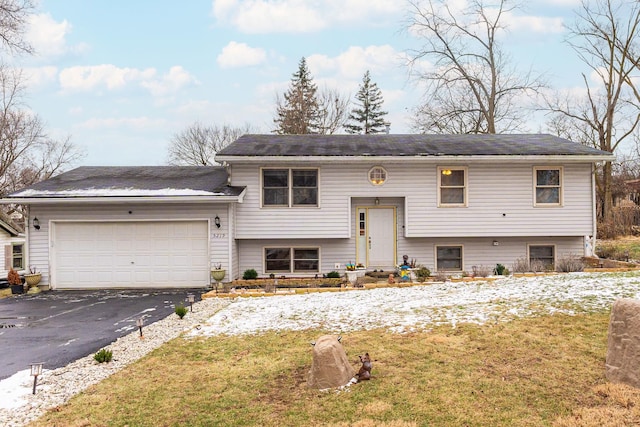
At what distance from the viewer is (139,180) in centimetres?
1390

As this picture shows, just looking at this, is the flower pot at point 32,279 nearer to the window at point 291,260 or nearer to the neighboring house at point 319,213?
the neighboring house at point 319,213

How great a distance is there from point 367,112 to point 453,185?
3037 centimetres

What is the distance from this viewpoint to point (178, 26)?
819 inches

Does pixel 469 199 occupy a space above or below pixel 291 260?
above

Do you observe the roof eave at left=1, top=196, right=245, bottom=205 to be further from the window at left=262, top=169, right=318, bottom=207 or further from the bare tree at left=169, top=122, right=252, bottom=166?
the bare tree at left=169, top=122, right=252, bottom=166

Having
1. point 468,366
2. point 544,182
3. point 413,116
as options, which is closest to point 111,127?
point 413,116

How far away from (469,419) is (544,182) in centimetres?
1149

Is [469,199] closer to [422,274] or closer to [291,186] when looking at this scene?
[422,274]

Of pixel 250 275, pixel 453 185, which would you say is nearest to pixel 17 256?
pixel 250 275

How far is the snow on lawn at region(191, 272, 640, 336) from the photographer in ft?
23.6

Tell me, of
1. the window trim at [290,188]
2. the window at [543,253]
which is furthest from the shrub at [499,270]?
the window trim at [290,188]

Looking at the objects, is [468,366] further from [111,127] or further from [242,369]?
[111,127]

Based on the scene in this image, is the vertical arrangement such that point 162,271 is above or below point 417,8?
below

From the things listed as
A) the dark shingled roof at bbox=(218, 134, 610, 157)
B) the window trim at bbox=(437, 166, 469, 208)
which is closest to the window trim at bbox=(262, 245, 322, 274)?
the dark shingled roof at bbox=(218, 134, 610, 157)
